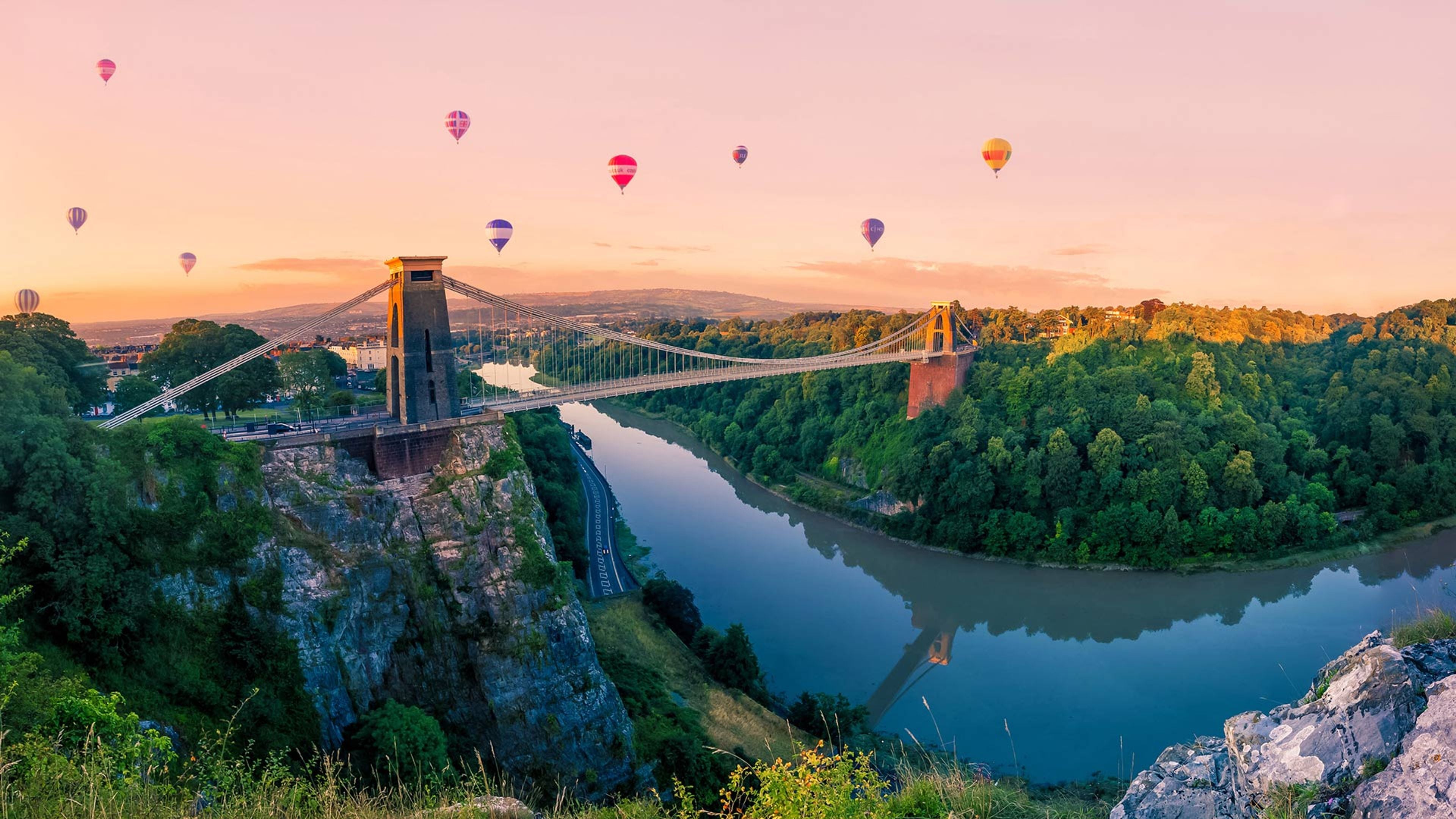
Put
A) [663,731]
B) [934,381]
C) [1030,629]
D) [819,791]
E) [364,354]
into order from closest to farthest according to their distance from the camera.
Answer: [819,791]
[663,731]
[1030,629]
[934,381]
[364,354]

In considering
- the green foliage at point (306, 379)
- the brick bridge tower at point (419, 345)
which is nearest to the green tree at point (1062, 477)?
the brick bridge tower at point (419, 345)

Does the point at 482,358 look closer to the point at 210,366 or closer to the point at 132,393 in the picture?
the point at 210,366

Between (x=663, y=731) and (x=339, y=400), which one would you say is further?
(x=339, y=400)

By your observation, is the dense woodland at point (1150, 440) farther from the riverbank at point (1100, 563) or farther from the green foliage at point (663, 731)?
the green foliage at point (663, 731)

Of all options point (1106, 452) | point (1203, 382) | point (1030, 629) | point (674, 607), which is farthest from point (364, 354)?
point (1203, 382)

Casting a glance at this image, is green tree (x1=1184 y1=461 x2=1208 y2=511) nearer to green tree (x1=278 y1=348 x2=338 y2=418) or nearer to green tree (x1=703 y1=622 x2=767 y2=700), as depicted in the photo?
green tree (x1=703 y1=622 x2=767 y2=700)

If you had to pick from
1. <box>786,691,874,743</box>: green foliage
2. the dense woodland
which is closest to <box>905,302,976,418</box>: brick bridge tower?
the dense woodland

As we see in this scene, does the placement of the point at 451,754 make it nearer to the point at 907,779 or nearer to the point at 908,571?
the point at 907,779

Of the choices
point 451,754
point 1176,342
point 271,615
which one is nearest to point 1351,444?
point 1176,342
